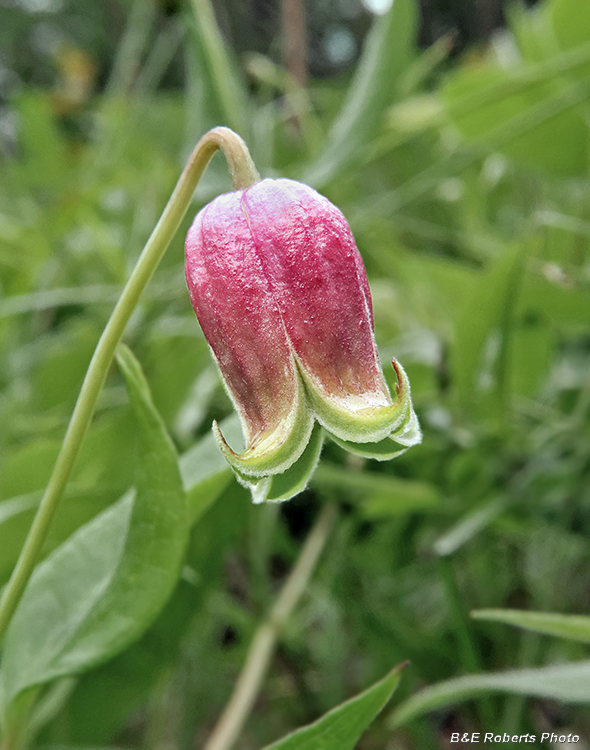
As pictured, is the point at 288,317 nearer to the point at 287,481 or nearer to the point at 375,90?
the point at 287,481

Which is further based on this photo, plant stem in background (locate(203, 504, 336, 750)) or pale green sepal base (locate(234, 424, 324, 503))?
plant stem in background (locate(203, 504, 336, 750))

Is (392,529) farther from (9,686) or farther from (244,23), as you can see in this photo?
(244,23)

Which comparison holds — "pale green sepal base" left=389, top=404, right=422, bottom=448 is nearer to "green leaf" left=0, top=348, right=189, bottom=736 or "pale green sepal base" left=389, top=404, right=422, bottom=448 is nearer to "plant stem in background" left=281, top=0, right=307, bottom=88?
"green leaf" left=0, top=348, right=189, bottom=736

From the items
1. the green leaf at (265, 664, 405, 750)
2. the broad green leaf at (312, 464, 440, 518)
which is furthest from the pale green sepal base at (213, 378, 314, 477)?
the broad green leaf at (312, 464, 440, 518)

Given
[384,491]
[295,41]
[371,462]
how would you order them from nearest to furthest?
[384,491], [371,462], [295,41]

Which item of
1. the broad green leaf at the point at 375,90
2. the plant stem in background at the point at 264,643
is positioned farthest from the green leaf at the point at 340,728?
the broad green leaf at the point at 375,90

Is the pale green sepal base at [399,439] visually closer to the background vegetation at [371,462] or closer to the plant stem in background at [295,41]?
the background vegetation at [371,462]

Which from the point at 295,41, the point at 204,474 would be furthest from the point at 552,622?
the point at 295,41
